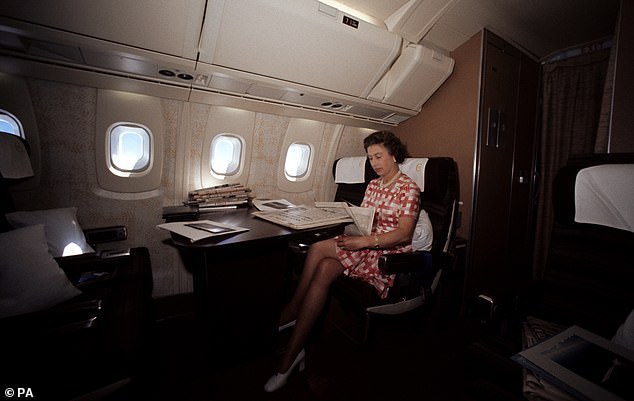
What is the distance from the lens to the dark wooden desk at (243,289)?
60.7 inches

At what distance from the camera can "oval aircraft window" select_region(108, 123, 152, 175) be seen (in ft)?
7.71

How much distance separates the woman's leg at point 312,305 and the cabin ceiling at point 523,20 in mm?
2272

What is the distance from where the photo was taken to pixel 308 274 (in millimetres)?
1988

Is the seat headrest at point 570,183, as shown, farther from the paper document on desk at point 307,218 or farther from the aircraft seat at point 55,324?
the aircraft seat at point 55,324

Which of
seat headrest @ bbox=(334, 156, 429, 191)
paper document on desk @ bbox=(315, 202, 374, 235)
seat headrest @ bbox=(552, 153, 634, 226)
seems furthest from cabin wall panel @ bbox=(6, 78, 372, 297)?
seat headrest @ bbox=(552, 153, 634, 226)

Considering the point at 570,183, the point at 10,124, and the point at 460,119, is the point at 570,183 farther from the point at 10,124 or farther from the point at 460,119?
the point at 10,124

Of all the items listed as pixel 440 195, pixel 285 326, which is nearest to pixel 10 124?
pixel 285 326

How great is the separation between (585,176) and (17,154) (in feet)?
11.1

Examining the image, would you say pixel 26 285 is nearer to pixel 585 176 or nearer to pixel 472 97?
pixel 585 176

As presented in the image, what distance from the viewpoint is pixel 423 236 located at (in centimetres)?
198

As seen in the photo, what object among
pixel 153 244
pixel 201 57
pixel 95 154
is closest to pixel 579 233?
pixel 201 57

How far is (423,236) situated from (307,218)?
982mm

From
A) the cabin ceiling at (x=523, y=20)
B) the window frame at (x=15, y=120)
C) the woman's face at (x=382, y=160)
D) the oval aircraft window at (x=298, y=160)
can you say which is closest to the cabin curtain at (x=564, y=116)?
the cabin ceiling at (x=523, y=20)

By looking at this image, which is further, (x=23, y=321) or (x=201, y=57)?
(x=201, y=57)
